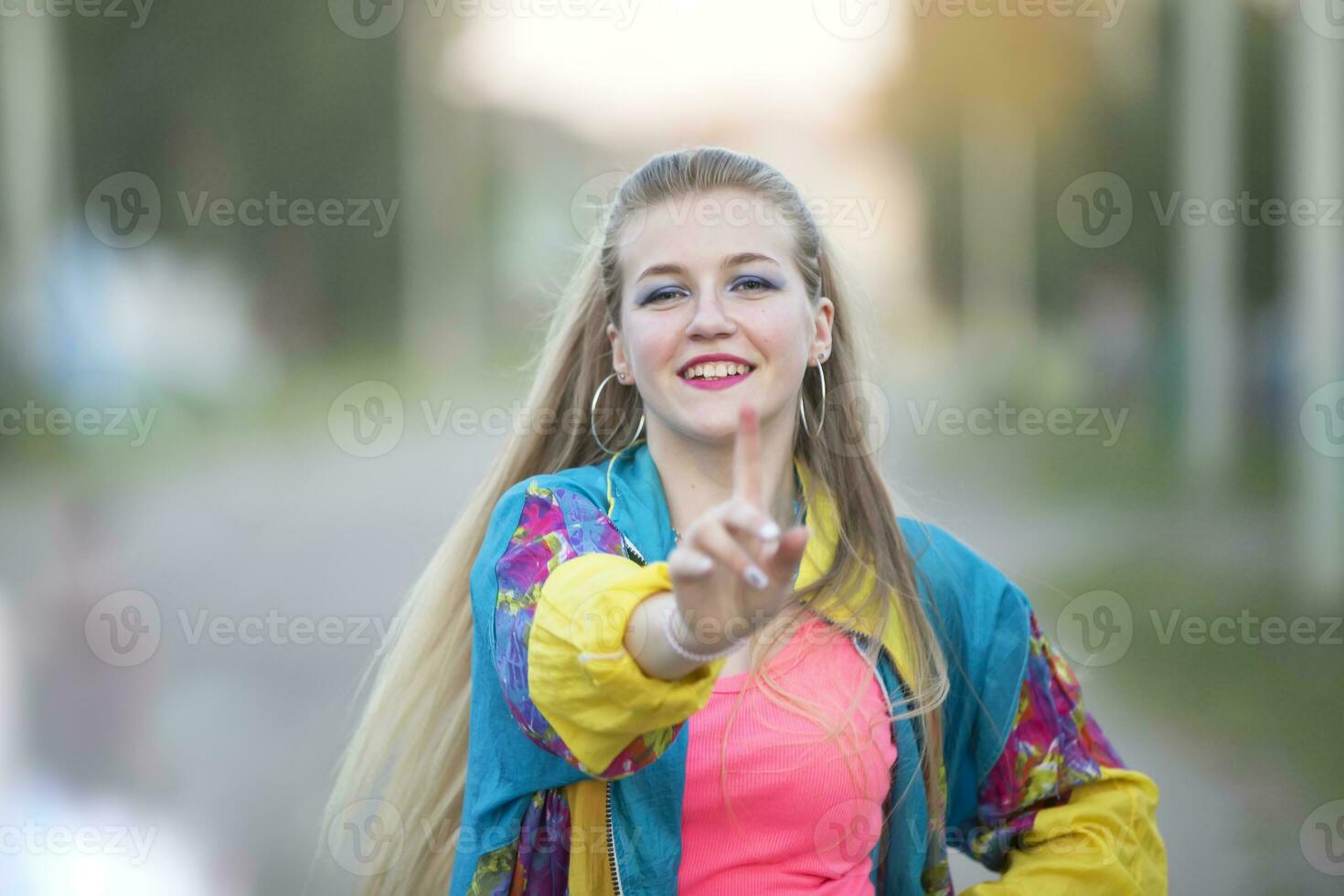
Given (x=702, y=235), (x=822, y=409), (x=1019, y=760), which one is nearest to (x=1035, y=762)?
(x=1019, y=760)

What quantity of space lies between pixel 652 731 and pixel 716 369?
0.73m

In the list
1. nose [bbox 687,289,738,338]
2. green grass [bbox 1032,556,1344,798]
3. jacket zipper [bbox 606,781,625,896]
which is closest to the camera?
jacket zipper [bbox 606,781,625,896]

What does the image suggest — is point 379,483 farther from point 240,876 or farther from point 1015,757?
point 1015,757

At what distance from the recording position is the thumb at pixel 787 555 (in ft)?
5.61

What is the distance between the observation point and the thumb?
5.61ft

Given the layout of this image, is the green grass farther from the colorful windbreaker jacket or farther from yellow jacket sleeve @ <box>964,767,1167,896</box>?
the colorful windbreaker jacket

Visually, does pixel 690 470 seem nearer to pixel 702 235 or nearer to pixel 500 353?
A: pixel 702 235

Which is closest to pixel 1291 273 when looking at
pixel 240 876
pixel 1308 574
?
pixel 1308 574

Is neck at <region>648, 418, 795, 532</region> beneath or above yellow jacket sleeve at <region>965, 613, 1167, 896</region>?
above

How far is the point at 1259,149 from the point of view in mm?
16391

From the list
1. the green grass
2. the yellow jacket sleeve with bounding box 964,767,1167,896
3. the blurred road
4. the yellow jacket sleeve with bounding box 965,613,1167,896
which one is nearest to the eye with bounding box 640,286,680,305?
the yellow jacket sleeve with bounding box 965,613,1167,896

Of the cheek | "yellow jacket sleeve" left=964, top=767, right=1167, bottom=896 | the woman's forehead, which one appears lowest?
"yellow jacket sleeve" left=964, top=767, right=1167, bottom=896

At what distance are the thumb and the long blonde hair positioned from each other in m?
0.78

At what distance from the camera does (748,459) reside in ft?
5.79
